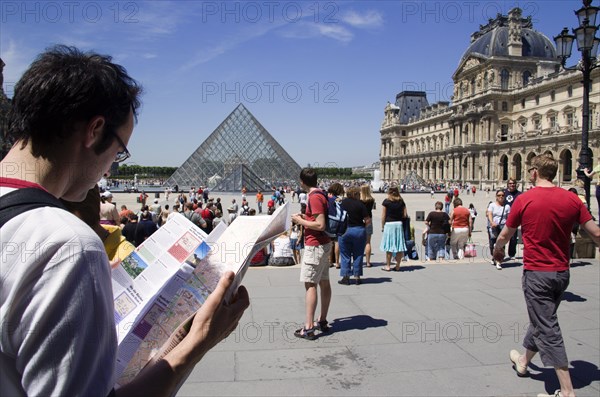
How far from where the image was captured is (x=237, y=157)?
47781mm

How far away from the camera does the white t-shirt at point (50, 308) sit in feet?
2.41

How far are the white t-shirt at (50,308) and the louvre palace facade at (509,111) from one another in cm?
4983

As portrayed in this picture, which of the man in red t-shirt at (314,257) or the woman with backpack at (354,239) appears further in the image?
the woman with backpack at (354,239)

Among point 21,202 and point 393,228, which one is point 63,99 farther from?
point 393,228

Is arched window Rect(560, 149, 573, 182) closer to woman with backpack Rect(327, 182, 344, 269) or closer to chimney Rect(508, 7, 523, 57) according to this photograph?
chimney Rect(508, 7, 523, 57)

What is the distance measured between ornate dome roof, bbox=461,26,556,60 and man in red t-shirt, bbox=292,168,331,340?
6676 cm

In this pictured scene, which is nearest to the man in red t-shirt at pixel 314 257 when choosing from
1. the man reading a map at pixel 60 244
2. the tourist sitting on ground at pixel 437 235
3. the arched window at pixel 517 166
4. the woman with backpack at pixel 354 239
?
the woman with backpack at pixel 354 239

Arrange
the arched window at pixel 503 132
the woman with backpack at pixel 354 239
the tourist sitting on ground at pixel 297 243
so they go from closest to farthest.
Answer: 1. the woman with backpack at pixel 354 239
2. the tourist sitting on ground at pixel 297 243
3. the arched window at pixel 503 132

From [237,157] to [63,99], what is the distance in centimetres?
4744

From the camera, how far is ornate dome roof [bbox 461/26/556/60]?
62594 millimetres

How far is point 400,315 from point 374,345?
3.00 feet

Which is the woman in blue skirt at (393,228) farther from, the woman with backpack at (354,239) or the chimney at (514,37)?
the chimney at (514,37)
